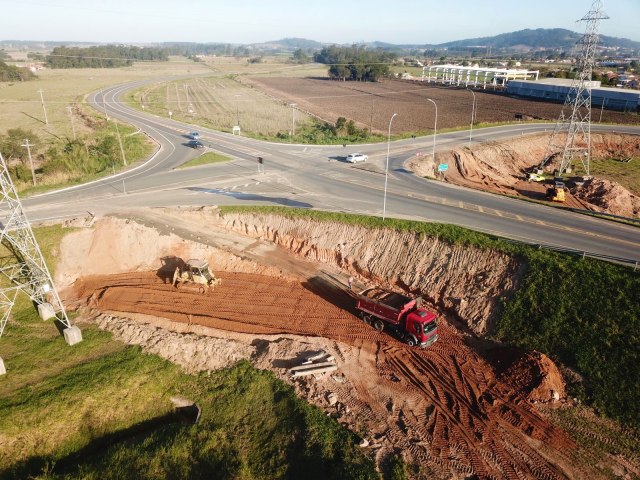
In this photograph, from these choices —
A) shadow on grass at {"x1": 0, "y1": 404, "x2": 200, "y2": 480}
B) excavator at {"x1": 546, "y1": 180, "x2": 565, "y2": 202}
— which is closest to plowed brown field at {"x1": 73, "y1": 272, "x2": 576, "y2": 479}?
shadow on grass at {"x1": 0, "y1": 404, "x2": 200, "y2": 480}

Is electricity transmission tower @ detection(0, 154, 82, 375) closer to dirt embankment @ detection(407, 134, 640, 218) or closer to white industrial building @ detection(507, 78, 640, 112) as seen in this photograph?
dirt embankment @ detection(407, 134, 640, 218)

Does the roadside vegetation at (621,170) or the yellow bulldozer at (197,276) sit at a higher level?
the roadside vegetation at (621,170)

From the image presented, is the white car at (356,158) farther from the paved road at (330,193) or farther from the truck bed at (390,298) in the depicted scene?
the truck bed at (390,298)

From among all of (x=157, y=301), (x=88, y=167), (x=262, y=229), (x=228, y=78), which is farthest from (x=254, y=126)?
(x=228, y=78)

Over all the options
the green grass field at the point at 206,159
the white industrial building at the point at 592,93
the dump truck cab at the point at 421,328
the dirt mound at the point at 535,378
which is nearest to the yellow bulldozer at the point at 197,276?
the dump truck cab at the point at 421,328

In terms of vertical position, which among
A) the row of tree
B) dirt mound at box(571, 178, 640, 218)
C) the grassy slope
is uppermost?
the row of tree

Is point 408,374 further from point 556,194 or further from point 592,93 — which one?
point 592,93
